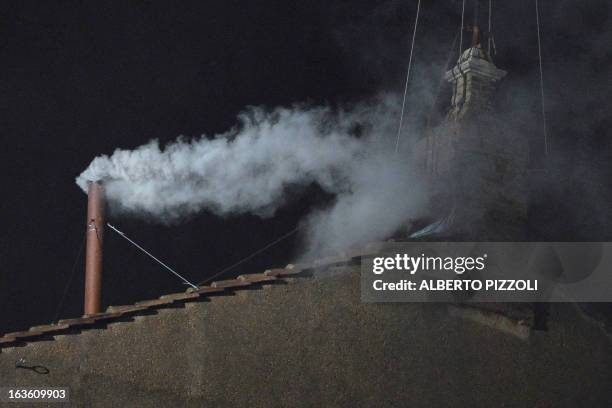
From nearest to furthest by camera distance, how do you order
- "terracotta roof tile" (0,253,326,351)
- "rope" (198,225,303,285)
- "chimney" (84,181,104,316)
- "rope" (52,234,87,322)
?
"terracotta roof tile" (0,253,326,351) < "chimney" (84,181,104,316) < "rope" (52,234,87,322) < "rope" (198,225,303,285)

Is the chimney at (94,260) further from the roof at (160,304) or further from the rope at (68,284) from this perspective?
the rope at (68,284)

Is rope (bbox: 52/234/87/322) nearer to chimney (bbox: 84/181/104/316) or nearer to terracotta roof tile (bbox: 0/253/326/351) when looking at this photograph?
chimney (bbox: 84/181/104/316)

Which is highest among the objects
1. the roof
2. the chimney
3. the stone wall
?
the chimney

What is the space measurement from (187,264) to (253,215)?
273 centimetres

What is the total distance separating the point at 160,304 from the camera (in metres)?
8.84

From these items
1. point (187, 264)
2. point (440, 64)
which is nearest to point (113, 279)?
point (187, 264)

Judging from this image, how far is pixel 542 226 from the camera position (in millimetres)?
12031

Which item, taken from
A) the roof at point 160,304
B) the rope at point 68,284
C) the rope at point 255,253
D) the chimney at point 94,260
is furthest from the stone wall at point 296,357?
the rope at point 255,253

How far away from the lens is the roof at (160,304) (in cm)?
880

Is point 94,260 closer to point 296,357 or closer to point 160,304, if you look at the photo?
point 160,304

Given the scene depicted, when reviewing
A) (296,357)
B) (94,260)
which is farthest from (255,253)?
(296,357)

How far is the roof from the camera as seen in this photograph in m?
8.80

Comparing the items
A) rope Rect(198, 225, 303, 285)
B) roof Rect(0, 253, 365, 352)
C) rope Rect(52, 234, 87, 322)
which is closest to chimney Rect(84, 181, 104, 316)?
roof Rect(0, 253, 365, 352)

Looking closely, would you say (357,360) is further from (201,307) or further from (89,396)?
(89,396)
